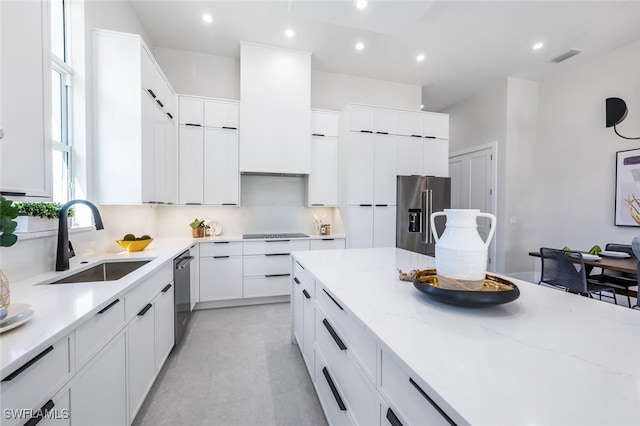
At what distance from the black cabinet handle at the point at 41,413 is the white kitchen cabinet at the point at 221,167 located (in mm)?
2779

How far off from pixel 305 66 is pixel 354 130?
44.0 inches

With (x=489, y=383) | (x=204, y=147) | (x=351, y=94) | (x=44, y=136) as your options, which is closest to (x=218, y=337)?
(x=44, y=136)

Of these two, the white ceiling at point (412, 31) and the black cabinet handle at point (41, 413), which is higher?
the white ceiling at point (412, 31)

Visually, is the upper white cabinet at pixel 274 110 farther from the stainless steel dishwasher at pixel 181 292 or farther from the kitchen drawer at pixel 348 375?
the kitchen drawer at pixel 348 375

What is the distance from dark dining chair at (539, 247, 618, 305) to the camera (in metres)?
2.59

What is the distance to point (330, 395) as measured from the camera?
137cm

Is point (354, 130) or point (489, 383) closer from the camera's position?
point (489, 383)

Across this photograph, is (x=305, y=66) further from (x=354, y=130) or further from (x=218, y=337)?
(x=218, y=337)

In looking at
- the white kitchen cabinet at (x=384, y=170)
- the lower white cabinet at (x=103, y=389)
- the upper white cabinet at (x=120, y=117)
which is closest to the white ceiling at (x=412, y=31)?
the upper white cabinet at (x=120, y=117)

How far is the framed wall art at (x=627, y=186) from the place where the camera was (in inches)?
129

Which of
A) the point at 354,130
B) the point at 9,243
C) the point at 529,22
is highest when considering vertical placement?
the point at 529,22

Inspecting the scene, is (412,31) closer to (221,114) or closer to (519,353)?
(221,114)

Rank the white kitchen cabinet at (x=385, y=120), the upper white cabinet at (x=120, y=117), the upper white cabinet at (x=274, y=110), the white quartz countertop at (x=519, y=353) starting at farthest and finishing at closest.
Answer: the white kitchen cabinet at (x=385, y=120) → the upper white cabinet at (x=274, y=110) → the upper white cabinet at (x=120, y=117) → the white quartz countertop at (x=519, y=353)

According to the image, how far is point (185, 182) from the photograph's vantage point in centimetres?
338
